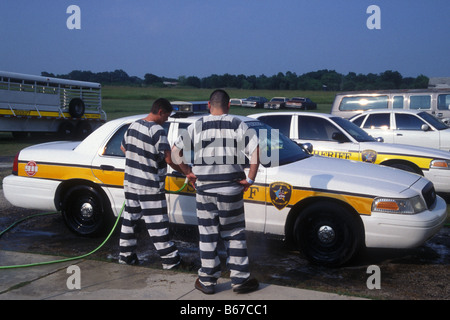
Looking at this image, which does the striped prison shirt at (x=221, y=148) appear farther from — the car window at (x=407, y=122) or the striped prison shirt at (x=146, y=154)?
the car window at (x=407, y=122)

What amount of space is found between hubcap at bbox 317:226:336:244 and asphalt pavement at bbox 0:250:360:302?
2.90 feet

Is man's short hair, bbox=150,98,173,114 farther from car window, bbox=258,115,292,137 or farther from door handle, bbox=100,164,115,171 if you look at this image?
car window, bbox=258,115,292,137

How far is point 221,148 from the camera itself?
163 inches

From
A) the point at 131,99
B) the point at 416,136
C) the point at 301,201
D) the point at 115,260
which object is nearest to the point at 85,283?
the point at 115,260

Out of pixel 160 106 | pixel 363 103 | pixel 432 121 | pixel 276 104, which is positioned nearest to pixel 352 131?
pixel 432 121

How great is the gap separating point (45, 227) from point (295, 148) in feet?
11.6

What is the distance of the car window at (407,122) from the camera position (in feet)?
36.1

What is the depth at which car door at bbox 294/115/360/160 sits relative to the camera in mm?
8148

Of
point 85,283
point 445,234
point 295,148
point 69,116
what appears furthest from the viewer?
point 69,116

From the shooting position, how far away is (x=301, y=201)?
511 cm

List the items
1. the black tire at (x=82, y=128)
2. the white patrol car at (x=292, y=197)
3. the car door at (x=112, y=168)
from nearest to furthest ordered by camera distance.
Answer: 1. the white patrol car at (x=292, y=197)
2. the car door at (x=112, y=168)
3. the black tire at (x=82, y=128)

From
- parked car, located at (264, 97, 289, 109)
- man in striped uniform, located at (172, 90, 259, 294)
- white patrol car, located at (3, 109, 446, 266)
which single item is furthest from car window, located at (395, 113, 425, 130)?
parked car, located at (264, 97, 289, 109)

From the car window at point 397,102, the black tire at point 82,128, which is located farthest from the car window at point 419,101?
the black tire at point 82,128
